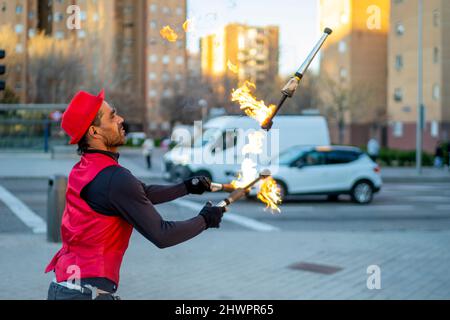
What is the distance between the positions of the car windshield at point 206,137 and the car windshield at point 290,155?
9.30ft

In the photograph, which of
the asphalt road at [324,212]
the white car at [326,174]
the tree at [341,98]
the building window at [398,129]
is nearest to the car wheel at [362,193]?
the white car at [326,174]

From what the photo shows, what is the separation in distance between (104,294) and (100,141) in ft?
2.56

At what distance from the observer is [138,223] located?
318 centimetres

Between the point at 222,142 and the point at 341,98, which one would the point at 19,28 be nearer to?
the point at 222,142

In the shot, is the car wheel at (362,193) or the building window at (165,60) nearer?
→ the car wheel at (362,193)

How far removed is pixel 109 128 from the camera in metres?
3.39

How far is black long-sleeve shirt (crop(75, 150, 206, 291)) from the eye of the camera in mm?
3162

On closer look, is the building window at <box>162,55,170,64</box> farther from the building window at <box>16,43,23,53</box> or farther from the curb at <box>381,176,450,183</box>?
the building window at <box>16,43,23,53</box>

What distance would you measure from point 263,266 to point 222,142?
11123 mm

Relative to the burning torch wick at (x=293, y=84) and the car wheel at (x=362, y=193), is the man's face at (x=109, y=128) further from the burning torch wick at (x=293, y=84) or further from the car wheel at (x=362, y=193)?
the car wheel at (x=362, y=193)

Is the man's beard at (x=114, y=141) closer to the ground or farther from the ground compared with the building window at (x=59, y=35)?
closer to the ground

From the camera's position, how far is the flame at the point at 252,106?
12.0 ft

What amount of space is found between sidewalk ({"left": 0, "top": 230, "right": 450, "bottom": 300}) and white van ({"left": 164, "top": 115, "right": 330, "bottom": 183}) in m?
8.11

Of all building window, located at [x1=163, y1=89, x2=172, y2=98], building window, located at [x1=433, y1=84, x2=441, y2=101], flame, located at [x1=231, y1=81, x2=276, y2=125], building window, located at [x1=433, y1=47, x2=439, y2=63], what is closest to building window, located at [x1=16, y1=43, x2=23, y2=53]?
flame, located at [x1=231, y1=81, x2=276, y2=125]
